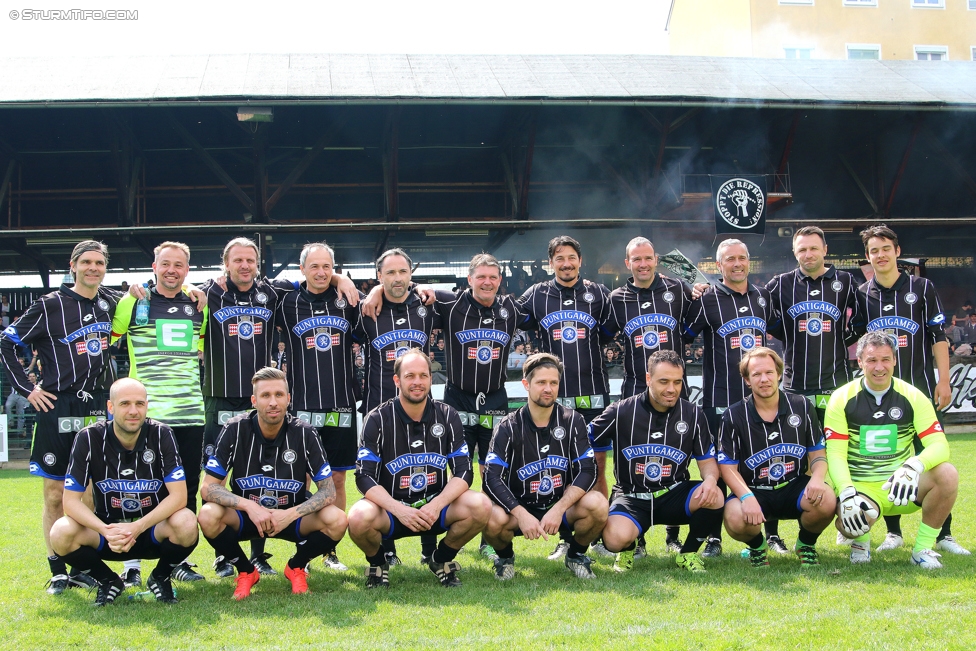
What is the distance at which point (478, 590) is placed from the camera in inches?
172

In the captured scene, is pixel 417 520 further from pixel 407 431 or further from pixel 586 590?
pixel 586 590

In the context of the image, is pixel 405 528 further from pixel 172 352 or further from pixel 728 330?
pixel 728 330

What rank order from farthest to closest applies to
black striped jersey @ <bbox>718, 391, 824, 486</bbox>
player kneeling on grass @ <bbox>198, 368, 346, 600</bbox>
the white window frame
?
the white window frame
black striped jersey @ <bbox>718, 391, 824, 486</bbox>
player kneeling on grass @ <bbox>198, 368, 346, 600</bbox>

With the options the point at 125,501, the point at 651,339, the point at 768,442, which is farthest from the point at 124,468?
the point at 768,442

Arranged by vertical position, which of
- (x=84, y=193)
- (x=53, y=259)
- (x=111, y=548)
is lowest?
(x=111, y=548)

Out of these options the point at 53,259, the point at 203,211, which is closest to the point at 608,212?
the point at 203,211

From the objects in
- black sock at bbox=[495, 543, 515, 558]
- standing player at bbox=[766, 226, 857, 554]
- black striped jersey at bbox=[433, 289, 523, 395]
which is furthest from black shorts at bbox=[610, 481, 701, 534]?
standing player at bbox=[766, 226, 857, 554]

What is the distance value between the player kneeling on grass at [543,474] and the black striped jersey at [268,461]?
3.31ft

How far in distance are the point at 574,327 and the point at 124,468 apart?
2998 mm

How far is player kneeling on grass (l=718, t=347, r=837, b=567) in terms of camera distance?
4.79 m

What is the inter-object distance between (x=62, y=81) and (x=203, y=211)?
326 cm

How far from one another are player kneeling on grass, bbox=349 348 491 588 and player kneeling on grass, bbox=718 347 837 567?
5.10ft

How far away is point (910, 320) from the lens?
5.66 m

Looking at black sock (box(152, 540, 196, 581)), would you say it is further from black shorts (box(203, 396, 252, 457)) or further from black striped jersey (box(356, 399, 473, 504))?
black shorts (box(203, 396, 252, 457))
